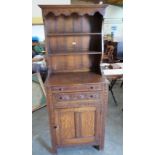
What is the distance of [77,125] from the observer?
187 cm

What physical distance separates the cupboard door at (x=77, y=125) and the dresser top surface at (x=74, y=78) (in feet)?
0.92

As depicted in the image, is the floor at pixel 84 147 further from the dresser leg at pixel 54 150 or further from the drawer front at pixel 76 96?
the drawer front at pixel 76 96

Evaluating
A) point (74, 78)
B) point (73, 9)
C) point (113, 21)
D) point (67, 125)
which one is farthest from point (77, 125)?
point (113, 21)

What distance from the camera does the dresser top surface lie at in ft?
5.88

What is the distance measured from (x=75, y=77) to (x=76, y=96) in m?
0.27

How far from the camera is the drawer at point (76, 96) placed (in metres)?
1.75

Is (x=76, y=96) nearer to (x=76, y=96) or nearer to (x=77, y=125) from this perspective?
(x=76, y=96)

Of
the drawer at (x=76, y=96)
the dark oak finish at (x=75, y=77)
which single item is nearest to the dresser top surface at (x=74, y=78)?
the dark oak finish at (x=75, y=77)

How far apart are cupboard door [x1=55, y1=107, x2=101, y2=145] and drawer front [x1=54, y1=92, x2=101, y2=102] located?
11 centimetres

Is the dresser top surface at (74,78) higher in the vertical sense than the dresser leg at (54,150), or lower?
higher
